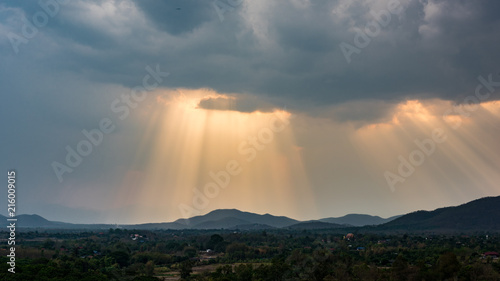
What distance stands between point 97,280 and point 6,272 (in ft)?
36.3

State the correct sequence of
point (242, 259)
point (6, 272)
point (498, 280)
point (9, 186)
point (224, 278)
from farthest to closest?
point (242, 259) < point (224, 278) < point (498, 280) < point (6, 272) < point (9, 186)

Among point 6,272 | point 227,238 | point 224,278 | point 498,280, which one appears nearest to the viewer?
point 6,272

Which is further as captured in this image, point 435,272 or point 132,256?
point 132,256

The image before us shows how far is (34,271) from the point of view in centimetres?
6272

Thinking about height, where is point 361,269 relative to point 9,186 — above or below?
below

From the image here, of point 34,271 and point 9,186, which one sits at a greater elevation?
point 9,186

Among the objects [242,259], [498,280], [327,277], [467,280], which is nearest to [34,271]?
[327,277]

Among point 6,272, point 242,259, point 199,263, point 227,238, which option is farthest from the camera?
point 227,238

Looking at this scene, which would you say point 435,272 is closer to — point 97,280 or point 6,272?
point 97,280

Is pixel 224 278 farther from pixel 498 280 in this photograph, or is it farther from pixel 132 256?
pixel 132 256

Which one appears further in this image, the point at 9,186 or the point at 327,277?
the point at 327,277

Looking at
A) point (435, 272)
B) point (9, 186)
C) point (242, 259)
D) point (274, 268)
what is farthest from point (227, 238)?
point (9, 186)

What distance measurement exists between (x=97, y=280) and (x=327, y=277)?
30879mm

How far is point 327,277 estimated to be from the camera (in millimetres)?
62969
